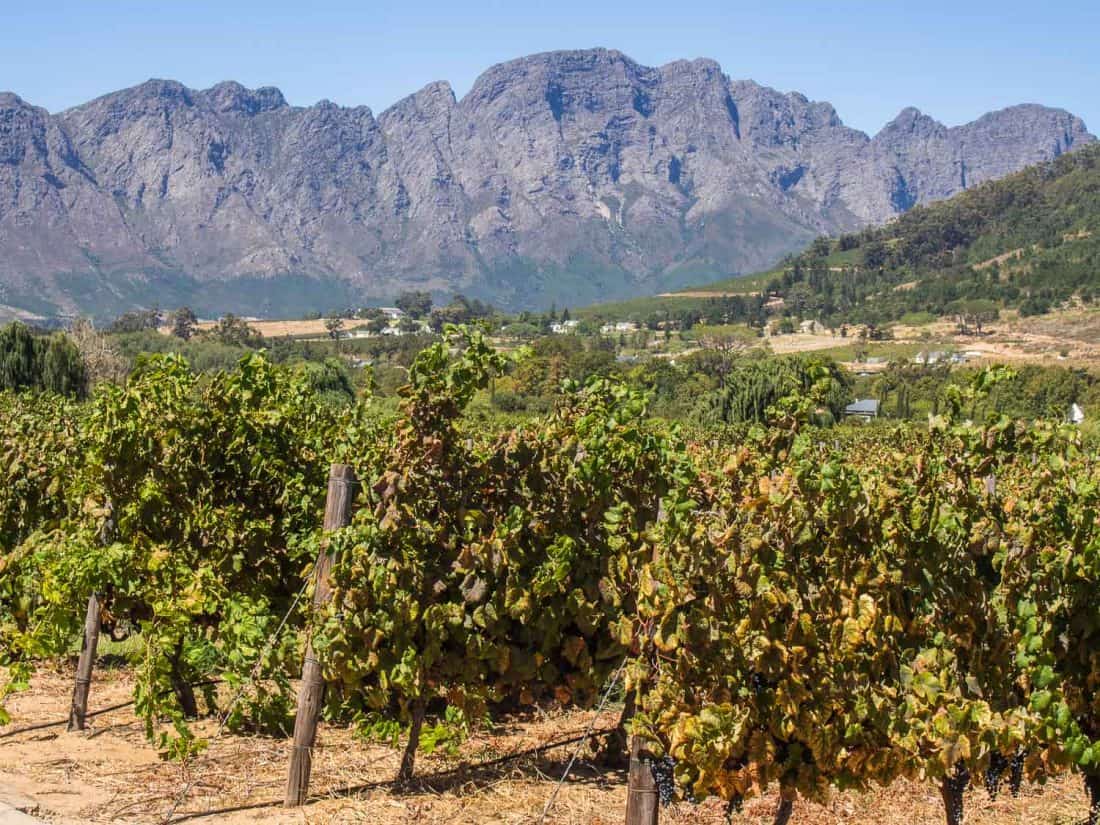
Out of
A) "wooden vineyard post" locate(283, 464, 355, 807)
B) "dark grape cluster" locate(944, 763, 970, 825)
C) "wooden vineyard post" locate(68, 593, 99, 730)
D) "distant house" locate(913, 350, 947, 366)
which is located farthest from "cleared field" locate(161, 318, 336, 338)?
"dark grape cluster" locate(944, 763, 970, 825)

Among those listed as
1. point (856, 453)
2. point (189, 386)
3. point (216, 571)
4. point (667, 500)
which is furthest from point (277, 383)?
point (856, 453)

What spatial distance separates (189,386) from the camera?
786 centimetres

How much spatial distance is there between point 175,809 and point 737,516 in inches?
145

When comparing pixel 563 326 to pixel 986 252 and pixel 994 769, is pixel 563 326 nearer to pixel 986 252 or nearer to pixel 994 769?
pixel 986 252

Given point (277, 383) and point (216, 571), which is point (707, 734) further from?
point (277, 383)

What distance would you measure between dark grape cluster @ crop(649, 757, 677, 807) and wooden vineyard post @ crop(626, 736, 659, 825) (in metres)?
0.04

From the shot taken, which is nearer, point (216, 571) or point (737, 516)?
point (737, 516)

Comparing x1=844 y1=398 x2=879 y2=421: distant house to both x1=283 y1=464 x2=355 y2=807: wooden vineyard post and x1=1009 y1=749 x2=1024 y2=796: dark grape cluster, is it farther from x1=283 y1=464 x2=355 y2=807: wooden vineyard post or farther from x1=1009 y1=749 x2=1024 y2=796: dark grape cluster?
x1=283 y1=464 x2=355 y2=807: wooden vineyard post

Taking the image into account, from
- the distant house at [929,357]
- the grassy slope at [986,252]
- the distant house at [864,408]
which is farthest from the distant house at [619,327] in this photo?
the distant house at [864,408]

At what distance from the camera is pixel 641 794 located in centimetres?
514

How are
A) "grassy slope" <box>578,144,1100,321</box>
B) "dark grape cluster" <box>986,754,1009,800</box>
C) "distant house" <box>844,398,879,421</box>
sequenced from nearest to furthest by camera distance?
"dark grape cluster" <box>986,754,1009,800</box> → "distant house" <box>844,398,879,421</box> → "grassy slope" <box>578,144,1100,321</box>

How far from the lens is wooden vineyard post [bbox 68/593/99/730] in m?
7.91

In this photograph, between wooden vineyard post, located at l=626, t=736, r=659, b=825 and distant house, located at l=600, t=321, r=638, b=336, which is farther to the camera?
distant house, located at l=600, t=321, r=638, b=336

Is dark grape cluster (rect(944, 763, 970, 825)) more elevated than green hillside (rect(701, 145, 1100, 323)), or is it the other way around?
green hillside (rect(701, 145, 1100, 323))
